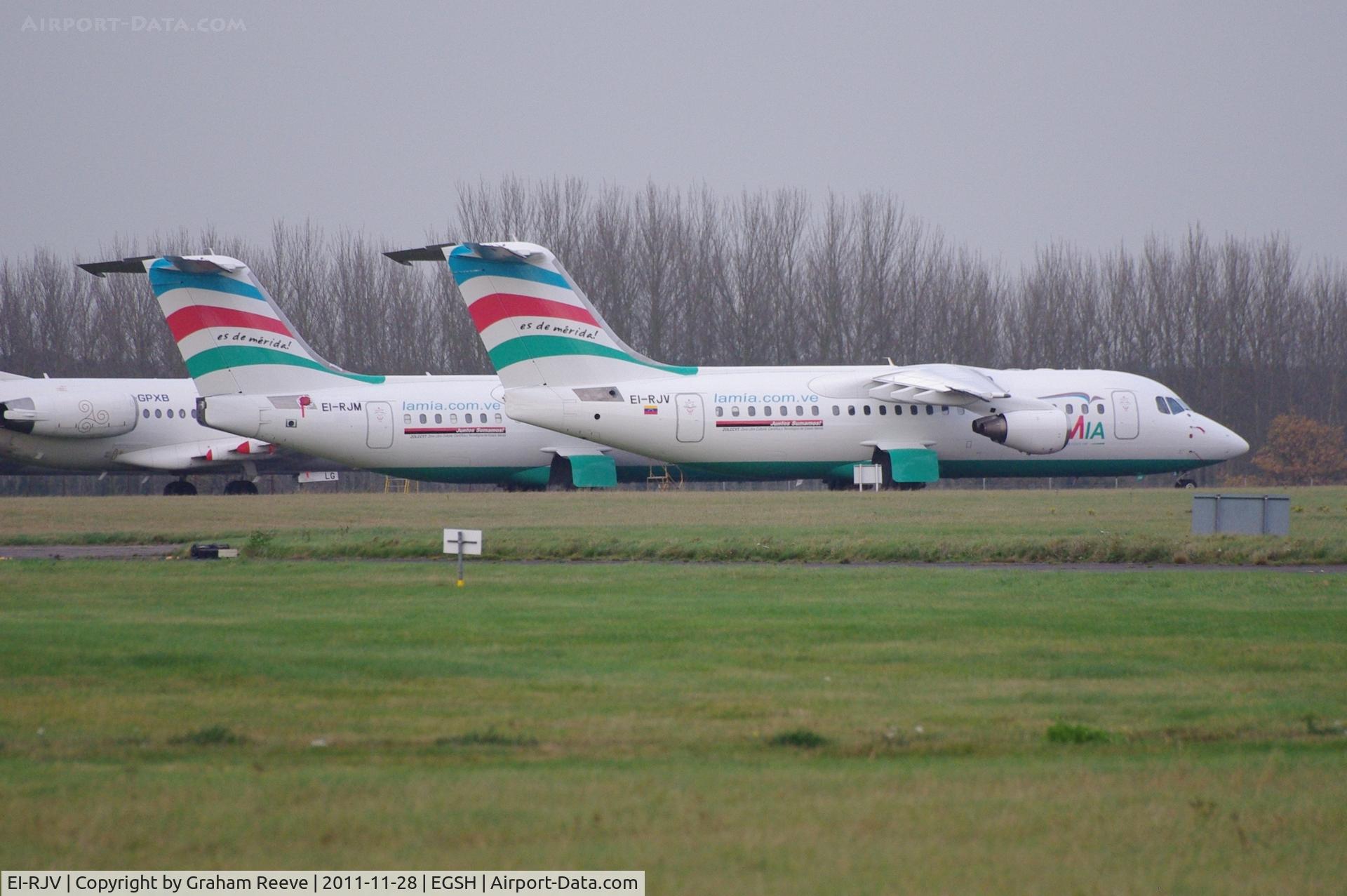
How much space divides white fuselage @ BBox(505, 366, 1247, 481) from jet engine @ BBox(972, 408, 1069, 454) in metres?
0.43

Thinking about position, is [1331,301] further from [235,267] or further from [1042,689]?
[1042,689]

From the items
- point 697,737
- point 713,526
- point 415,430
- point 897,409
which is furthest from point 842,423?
point 697,737

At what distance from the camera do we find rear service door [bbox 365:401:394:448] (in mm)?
37875

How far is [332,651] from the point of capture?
38.0ft

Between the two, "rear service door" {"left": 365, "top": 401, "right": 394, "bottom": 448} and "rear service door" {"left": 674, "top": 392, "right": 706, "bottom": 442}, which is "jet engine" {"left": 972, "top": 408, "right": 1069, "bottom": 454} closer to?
"rear service door" {"left": 674, "top": 392, "right": 706, "bottom": 442}

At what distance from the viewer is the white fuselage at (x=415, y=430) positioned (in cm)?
3709

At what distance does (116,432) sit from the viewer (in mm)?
42688

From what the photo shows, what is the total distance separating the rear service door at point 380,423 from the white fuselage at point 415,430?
2 centimetres

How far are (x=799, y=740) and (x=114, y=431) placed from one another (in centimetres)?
3802

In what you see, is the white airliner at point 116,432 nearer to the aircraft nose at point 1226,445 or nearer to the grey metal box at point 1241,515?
the aircraft nose at point 1226,445

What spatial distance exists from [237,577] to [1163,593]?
10.6 m

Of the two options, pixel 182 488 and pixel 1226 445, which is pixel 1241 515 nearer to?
pixel 1226 445

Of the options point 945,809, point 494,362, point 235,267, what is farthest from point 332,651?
point 235,267

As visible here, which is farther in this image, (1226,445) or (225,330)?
(1226,445)
